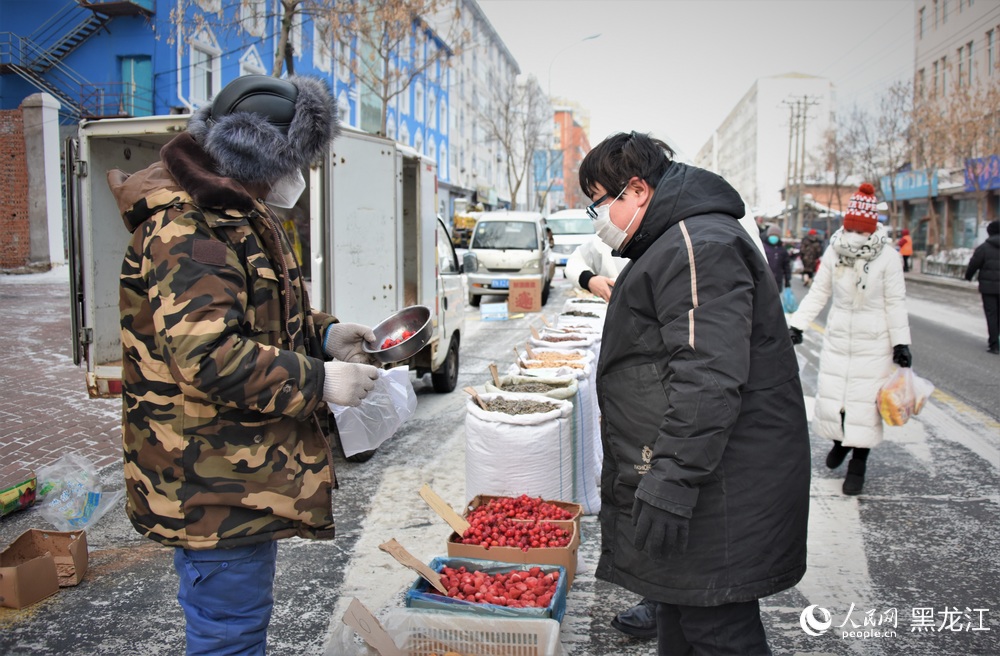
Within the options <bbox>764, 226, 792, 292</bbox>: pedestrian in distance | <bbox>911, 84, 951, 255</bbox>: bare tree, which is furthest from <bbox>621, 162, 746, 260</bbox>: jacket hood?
<bbox>911, 84, 951, 255</bbox>: bare tree

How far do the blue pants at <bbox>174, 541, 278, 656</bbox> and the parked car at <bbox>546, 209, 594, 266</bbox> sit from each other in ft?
73.4

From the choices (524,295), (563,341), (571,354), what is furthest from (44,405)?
(524,295)

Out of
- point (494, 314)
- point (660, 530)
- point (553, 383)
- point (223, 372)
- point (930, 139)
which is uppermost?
point (930, 139)

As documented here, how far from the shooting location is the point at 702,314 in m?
2.06

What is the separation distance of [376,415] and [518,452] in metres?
1.55

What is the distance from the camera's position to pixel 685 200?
2.29m

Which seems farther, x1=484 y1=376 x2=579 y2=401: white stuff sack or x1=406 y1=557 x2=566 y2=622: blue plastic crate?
x1=484 y1=376 x2=579 y2=401: white stuff sack

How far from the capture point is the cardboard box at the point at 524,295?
16844mm

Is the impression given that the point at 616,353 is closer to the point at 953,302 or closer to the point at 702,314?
the point at 702,314

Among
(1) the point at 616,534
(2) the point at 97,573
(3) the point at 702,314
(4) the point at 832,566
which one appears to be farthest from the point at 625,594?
(2) the point at 97,573

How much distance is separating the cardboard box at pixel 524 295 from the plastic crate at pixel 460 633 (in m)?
13.9

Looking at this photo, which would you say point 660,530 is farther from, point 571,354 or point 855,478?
point 571,354

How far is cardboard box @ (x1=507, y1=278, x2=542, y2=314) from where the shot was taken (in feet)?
55.3

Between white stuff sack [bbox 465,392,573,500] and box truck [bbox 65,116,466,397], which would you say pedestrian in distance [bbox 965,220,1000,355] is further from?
white stuff sack [bbox 465,392,573,500]
